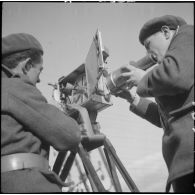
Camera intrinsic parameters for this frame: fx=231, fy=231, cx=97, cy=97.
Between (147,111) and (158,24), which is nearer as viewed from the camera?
(158,24)

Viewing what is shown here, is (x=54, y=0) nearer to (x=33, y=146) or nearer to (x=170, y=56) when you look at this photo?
(x=170, y=56)

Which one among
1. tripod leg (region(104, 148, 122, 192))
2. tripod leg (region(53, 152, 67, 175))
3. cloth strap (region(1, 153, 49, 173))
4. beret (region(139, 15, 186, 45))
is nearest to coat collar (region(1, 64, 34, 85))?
cloth strap (region(1, 153, 49, 173))

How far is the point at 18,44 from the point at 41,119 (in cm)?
68

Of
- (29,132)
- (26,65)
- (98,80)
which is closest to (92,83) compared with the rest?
(98,80)

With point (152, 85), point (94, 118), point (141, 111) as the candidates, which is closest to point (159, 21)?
point (152, 85)

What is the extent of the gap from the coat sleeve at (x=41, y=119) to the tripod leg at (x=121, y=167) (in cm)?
39

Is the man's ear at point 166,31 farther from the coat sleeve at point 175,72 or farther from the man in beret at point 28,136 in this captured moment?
the man in beret at point 28,136

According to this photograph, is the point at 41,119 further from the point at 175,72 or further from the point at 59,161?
the point at 175,72

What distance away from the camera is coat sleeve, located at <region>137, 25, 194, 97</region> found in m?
1.57

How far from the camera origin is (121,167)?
1.77 metres

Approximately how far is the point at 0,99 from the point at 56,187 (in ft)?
2.15

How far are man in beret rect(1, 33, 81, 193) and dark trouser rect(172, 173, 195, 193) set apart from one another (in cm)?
73

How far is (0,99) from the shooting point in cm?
144

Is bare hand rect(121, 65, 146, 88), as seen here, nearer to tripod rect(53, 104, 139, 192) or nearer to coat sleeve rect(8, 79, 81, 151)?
tripod rect(53, 104, 139, 192)
